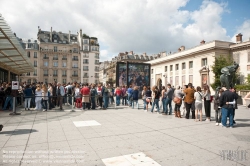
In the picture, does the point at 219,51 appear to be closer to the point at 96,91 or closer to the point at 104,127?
the point at 96,91

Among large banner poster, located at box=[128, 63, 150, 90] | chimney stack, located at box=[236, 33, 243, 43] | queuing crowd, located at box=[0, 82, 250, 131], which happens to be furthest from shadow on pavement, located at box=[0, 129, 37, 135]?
chimney stack, located at box=[236, 33, 243, 43]

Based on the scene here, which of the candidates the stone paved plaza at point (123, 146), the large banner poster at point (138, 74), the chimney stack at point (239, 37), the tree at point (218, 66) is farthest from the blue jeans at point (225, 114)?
the chimney stack at point (239, 37)

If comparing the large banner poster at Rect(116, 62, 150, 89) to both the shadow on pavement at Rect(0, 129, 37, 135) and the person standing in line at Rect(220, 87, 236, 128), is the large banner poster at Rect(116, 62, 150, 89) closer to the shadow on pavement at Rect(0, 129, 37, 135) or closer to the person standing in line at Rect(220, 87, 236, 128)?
the person standing in line at Rect(220, 87, 236, 128)

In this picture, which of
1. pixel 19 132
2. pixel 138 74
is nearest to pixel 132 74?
pixel 138 74

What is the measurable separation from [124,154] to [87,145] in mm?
1227

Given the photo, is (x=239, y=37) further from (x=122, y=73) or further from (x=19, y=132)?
(x=19, y=132)

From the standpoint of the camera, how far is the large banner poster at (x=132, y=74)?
69.7 feet

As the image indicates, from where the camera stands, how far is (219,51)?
34.1 meters

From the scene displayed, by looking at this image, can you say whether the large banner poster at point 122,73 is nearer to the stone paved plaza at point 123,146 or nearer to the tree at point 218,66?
the stone paved plaza at point 123,146

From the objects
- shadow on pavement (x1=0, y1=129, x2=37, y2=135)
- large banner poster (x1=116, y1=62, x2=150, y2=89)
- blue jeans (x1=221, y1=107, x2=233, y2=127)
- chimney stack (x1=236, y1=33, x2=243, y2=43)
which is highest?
chimney stack (x1=236, y1=33, x2=243, y2=43)

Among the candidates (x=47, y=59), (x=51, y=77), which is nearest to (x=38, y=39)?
(x=47, y=59)

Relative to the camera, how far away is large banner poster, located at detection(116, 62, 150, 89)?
2123 cm

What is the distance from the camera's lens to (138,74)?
22391 millimetres

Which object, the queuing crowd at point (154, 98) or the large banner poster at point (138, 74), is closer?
the queuing crowd at point (154, 98)
